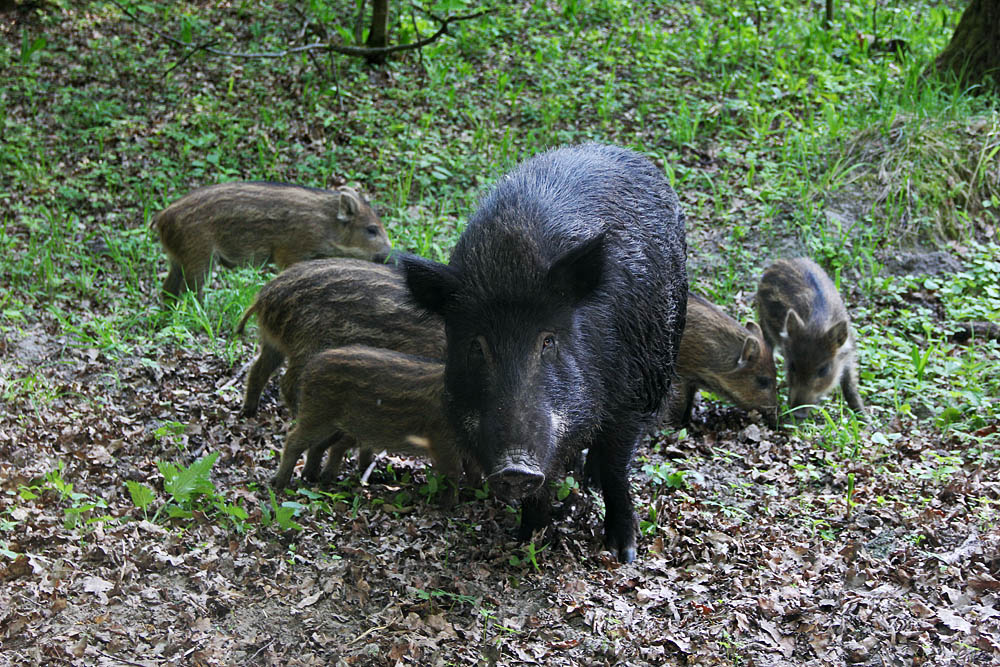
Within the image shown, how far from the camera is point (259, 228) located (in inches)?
264

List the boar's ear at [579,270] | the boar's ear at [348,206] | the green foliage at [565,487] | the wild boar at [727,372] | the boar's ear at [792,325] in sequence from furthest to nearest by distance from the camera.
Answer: the boar's ear at [348,206], the boar's ear at [792,325], the wild boar at [727,372], the green foliage at [565,487], the boar's ear at [579,270]

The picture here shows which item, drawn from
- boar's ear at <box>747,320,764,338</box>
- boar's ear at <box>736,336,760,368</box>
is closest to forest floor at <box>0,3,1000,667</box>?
boar's ear at <box>736,336,760,368</box>

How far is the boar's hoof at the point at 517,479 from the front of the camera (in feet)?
10.1

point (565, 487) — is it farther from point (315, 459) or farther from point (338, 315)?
point (338, 315)

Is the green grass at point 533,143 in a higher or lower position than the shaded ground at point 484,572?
higher

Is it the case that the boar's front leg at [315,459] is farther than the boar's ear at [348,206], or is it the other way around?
the boar's ear at [348,206]

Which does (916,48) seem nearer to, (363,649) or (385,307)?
(385,307)

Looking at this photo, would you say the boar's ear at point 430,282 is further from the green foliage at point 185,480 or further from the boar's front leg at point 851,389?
the boar's front leg at point 851,389

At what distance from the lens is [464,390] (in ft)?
11.5

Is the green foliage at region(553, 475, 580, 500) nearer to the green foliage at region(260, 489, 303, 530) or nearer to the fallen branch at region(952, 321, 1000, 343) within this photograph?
the green foliage at region(260, 489, 303, 530)

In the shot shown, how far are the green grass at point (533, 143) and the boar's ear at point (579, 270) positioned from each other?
6.91 ft

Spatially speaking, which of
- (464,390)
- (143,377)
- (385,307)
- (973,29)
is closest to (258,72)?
(143,377)

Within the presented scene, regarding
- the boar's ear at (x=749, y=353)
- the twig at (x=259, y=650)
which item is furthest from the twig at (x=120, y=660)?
the boar's ear at (x=749, y=353)

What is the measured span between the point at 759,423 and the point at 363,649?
3.09 m
